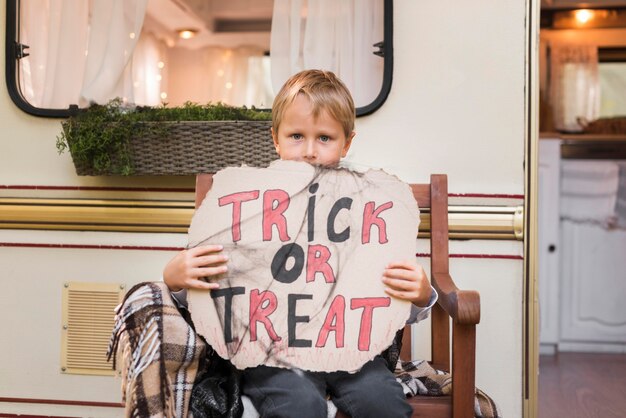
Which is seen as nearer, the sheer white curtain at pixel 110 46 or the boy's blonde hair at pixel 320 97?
the boy's blonde hair at pixel 320 97

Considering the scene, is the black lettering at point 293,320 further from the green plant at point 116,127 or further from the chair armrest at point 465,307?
the green plant at point 116,127

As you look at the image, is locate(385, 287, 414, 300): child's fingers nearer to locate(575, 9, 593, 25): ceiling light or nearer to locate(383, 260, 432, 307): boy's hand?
locate(383, 260, 432, 307): boy's hand

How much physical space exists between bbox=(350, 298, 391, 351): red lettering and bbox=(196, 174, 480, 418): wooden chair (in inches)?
7.1

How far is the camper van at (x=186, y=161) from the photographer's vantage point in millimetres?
2496

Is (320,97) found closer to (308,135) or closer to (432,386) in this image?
(308,135)

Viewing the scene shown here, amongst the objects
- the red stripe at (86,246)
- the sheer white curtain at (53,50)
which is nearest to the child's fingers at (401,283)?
the red stripe at (86,246)

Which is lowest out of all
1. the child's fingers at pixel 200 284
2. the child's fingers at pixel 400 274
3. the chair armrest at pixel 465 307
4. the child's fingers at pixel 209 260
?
the chair armrest at pixel 465 307

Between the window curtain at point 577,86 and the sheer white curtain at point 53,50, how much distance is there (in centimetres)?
408

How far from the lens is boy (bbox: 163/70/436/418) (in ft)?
5.79

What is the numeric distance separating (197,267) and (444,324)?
0.92 metres

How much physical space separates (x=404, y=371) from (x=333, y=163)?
0.64 metres

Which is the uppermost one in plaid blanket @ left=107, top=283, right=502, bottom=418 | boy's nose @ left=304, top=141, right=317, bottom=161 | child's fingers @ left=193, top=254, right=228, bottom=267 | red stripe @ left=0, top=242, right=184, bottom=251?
boy's nose @ left=304, top=141, right=317, bottom=161

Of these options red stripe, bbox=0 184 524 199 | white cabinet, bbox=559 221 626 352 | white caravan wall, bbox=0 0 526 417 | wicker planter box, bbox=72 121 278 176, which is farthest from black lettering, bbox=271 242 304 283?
white cabinet, bbox=559 221 626 352

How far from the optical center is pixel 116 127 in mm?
2439
